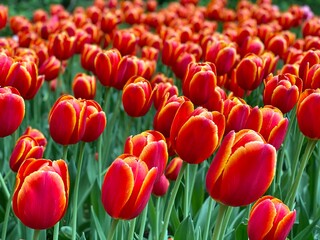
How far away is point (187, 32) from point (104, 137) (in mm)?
974

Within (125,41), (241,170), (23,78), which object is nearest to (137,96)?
(23,78)

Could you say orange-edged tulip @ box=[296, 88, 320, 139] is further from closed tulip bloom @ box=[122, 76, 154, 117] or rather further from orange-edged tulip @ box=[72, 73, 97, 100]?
orange-edged tulip @ box=[72, 73, 97, 100]

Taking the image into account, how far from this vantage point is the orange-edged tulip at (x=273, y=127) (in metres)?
1.32

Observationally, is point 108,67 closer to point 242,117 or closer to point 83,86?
point 83,86

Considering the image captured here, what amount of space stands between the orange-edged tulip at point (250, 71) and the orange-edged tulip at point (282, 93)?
25 centimetres

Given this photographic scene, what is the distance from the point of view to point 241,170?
1036 mm

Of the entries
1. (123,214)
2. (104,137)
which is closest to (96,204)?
(104,137)

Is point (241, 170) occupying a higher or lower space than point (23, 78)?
higher

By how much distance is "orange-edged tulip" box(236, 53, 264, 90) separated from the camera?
6.25ft

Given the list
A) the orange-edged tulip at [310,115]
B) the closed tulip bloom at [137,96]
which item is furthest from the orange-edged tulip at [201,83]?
the orange-edged tulip at [310,115]

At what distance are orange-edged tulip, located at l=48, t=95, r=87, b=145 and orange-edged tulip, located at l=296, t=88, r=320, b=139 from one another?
49 cm

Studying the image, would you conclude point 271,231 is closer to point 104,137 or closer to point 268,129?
point 268,129

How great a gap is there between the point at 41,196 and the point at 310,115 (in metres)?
0.67

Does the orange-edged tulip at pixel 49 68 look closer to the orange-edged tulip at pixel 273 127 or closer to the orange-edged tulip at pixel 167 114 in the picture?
the orange-edged tulip at pixel 167 114
